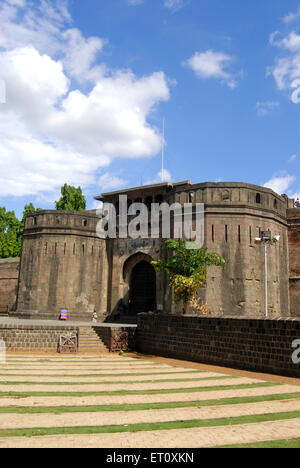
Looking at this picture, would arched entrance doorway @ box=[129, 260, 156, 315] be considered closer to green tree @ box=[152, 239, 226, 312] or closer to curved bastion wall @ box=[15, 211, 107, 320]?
curved bastion wall @ box=[15, 211, 107, 320]

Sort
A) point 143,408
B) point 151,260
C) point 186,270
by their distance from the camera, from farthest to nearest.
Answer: point 151,260 < point 186,270 < point 143,408

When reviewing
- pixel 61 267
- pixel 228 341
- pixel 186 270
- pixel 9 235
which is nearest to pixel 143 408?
pixel 228 341

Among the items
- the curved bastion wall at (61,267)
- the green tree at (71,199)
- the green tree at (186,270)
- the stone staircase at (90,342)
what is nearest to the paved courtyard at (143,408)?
the green tree at (186,270)

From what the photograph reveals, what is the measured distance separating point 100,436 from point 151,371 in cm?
737

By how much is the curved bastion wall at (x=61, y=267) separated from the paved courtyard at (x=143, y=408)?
17077 mm

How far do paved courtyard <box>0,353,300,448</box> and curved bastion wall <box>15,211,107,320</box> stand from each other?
1708 cm

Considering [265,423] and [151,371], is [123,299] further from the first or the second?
[265,423]

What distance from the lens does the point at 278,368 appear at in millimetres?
11555

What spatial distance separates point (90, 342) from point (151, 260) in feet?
36.1

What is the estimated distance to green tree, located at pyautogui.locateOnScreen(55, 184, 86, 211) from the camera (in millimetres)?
45375

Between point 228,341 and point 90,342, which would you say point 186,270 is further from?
point 90,342

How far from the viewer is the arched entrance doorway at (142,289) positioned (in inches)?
1202

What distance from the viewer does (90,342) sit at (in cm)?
2003

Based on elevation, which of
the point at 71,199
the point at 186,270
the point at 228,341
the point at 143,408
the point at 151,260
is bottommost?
the point at 143,408
